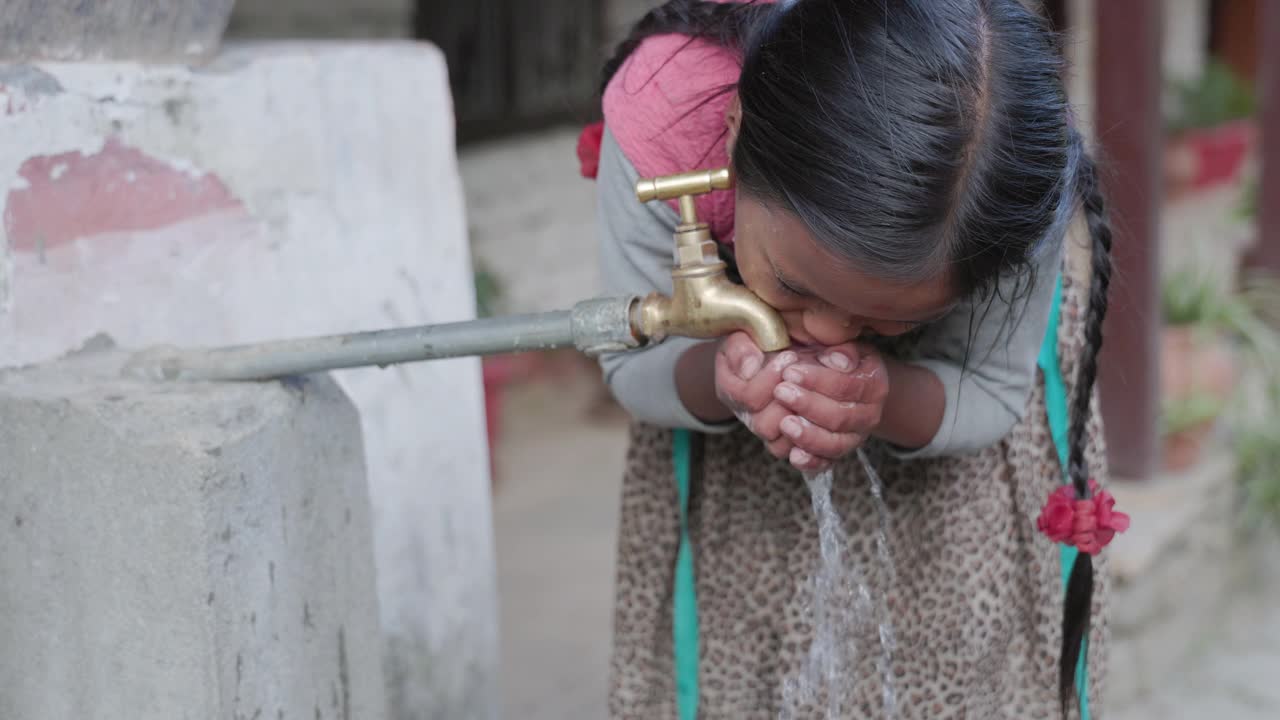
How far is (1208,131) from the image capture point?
837cm

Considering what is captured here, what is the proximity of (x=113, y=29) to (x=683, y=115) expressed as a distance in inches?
23.8

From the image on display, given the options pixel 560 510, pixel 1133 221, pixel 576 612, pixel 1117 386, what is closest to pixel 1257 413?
pixel 1117 386

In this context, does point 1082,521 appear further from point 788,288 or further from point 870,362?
point 788,288

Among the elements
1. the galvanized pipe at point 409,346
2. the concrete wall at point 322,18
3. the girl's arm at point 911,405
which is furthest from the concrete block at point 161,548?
the concrete wall at point 322,18

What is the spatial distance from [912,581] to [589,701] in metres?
1.51

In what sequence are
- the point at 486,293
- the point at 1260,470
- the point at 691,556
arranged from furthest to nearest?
the point at 486,293 < the point at 1260,470 < the point at 691,556

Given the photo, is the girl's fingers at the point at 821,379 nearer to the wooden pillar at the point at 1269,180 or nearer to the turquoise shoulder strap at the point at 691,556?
the turquoise shoulder strap at the point at 691,556

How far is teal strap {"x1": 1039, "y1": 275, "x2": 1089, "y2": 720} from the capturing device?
139cm

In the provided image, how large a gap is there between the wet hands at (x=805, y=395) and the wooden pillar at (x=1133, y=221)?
195 centimetres

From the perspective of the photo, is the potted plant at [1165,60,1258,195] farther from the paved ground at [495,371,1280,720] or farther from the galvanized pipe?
the galvanized pipe

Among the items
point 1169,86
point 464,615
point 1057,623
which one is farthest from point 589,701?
point 1169,86

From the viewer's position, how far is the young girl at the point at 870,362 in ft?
3.28

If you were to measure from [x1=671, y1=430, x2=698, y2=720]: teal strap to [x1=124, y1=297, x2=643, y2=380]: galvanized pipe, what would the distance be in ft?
0.95

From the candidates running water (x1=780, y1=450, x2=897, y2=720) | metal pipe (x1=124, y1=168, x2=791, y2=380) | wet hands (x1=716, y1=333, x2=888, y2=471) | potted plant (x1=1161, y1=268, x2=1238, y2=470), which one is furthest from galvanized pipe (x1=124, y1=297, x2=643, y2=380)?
potted plant (x1=1161, y1=268, x2=1238, y2=470)
